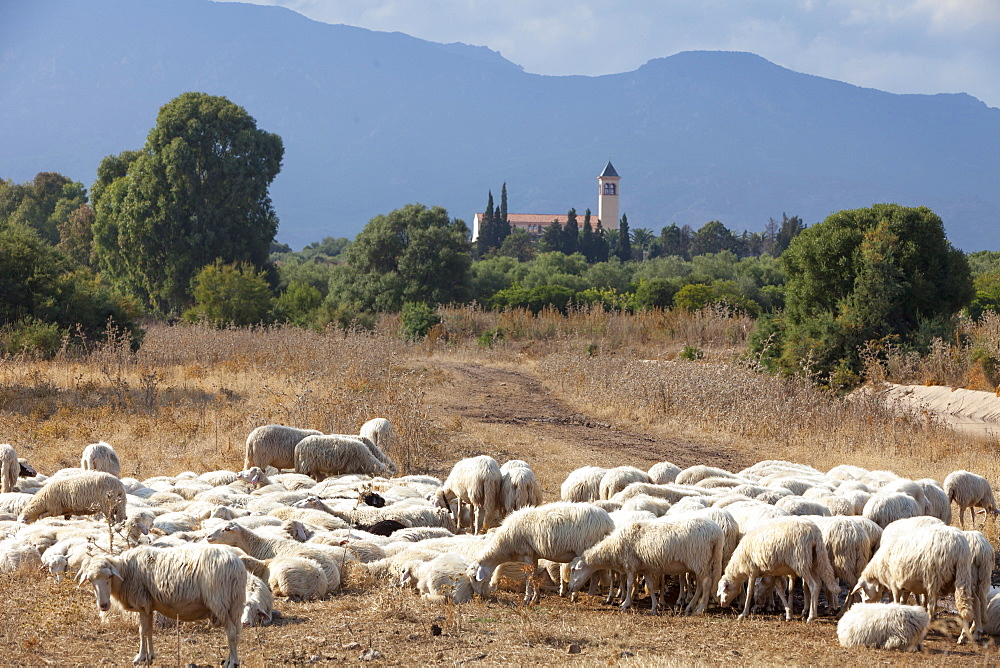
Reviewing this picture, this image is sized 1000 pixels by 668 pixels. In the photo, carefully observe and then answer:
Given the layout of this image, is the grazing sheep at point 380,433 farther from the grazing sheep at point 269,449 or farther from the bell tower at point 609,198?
the bell tower at point 609,198

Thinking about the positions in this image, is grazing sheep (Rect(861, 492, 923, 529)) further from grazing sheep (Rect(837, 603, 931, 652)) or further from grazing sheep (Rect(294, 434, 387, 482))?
grazing sheep (Rect(294, 434, 387, 482))

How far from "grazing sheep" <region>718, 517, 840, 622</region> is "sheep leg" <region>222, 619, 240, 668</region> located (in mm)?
3870

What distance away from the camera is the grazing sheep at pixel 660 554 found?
24.6 ft

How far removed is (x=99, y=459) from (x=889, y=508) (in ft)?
29.1

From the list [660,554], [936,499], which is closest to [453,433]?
[936,499]

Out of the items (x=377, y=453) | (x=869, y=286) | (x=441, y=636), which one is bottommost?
(x=441, y=636)

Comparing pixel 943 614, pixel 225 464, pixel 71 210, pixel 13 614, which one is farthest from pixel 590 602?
pixel 71 210

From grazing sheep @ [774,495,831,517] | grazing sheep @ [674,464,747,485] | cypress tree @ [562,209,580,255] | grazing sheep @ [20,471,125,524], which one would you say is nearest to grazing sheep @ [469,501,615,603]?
grazing sheep @ [774,495,831,517]

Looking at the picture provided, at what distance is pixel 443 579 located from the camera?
25.4 feet

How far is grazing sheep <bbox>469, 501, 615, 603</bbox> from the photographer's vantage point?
25.8 ft

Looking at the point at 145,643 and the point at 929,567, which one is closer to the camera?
the point at 145,643

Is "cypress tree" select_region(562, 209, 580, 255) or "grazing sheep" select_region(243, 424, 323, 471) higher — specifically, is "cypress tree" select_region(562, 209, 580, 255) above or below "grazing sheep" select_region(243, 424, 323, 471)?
above

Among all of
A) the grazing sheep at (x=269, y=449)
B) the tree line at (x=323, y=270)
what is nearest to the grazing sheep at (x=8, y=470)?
the grazing sheep at (x=269, y=449)

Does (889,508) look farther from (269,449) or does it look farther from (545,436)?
(545,436)
